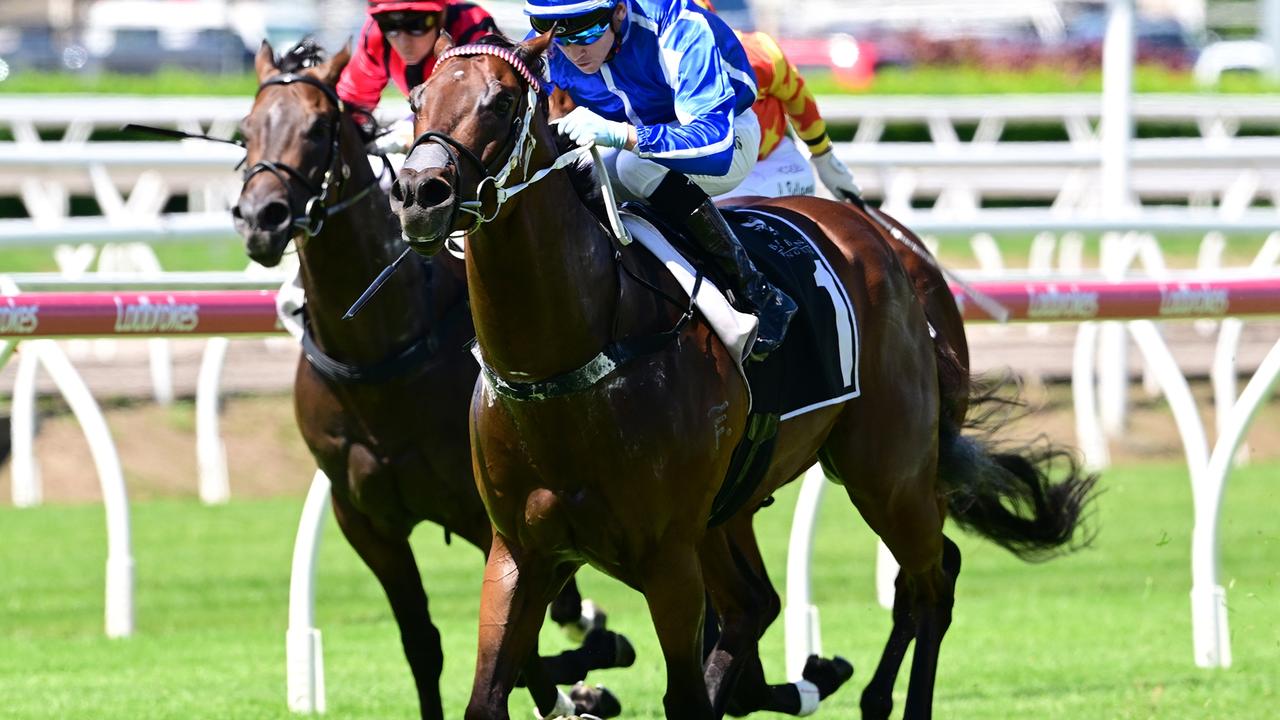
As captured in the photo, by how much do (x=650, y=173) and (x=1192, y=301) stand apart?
2.72 m

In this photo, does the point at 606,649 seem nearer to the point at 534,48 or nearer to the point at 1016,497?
the point at 1016,497

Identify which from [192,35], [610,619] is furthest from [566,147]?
[192,35]

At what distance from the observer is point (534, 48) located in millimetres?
3857

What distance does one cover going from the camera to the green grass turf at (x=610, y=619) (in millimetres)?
5898

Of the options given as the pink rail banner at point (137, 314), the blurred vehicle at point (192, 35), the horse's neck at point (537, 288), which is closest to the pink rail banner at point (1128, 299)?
the pink rail banner at point (137, 314)

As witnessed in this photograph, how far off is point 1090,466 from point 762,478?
613cm

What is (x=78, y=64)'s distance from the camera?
88.5 feet

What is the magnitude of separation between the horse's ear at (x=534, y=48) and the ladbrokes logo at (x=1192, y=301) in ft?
10.3

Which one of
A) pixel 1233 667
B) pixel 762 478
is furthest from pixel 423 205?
pixel 1233 667

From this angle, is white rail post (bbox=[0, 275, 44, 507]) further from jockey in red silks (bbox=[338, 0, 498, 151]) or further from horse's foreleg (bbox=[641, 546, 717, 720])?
horse's foreleg (bbox=[641, 546, 717, 720])

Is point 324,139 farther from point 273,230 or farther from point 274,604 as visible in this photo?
point 274,604

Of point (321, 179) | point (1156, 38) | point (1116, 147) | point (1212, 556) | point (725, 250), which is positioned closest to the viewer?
point (725, 250)

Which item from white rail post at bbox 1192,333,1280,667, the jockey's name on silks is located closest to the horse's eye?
the jockey's name on silks

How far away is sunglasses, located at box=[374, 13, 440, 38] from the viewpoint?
5.50 meters
